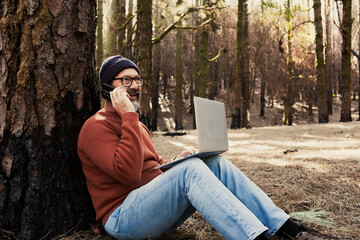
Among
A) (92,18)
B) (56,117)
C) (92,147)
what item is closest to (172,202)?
(92,147)

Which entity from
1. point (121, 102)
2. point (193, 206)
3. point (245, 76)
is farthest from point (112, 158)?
point (245, 76)

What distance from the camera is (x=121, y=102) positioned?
2.16 metres

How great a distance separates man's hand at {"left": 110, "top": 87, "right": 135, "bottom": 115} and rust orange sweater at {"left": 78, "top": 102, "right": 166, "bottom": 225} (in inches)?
2.1

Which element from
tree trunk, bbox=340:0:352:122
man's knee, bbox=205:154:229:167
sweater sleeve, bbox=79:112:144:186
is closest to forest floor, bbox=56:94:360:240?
man's knee, bbox=205:154:229:167

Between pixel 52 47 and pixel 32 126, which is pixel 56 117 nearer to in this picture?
pixel 32 126

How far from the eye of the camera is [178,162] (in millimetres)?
2145

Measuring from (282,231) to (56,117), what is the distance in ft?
5.85

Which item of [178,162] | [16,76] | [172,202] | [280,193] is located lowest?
[280,193]

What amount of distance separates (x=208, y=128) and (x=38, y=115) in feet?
3.96

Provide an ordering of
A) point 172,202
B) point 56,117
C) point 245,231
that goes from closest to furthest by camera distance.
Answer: point 245,231 < point 172,202 < point 56,117

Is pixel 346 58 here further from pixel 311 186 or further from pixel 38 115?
pixel 38 115

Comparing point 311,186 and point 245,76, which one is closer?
point 311,186

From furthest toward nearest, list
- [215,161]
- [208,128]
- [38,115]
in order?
[215,161]
[38,115]
[208,128]

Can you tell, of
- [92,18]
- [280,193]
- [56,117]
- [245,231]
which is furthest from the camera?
[280,193]
